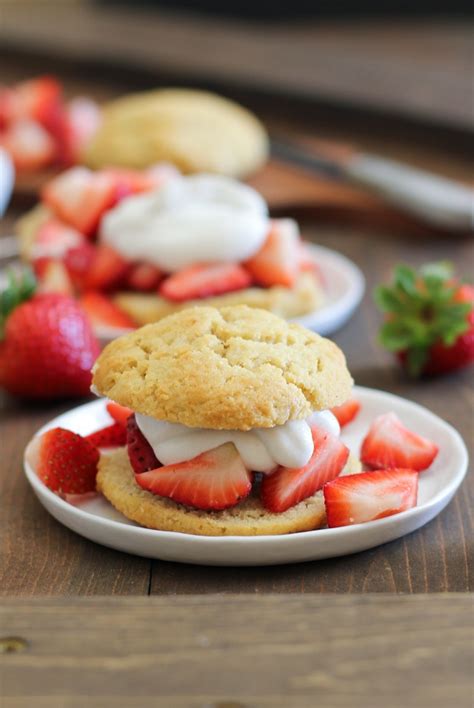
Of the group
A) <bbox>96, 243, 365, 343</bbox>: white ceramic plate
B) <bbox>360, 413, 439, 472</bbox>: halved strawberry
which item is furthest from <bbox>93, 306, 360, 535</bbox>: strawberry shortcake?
<bbox>96, 243, 365, 343</bbox>: white ceramic plate

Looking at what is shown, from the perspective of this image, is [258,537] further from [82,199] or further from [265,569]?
[82,199]

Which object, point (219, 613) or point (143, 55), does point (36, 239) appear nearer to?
point (219, 613)

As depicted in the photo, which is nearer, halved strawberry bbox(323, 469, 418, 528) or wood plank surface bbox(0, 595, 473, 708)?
wood plank surface bbox(0, 595, 473, 708)

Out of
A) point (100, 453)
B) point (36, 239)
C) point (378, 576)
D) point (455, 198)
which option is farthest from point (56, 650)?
point (455, 198)

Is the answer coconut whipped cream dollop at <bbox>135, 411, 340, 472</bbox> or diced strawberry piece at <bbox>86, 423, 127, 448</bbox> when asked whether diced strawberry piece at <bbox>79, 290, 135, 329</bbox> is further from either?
coconut whipped cream dollop at <bbox>135, 411, 340, 472</bbox>

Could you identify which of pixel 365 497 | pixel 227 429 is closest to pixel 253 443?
pixel 227 429

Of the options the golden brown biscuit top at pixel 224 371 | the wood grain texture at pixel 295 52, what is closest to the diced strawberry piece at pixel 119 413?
the golden brown biscuit top at pixel 224 371
